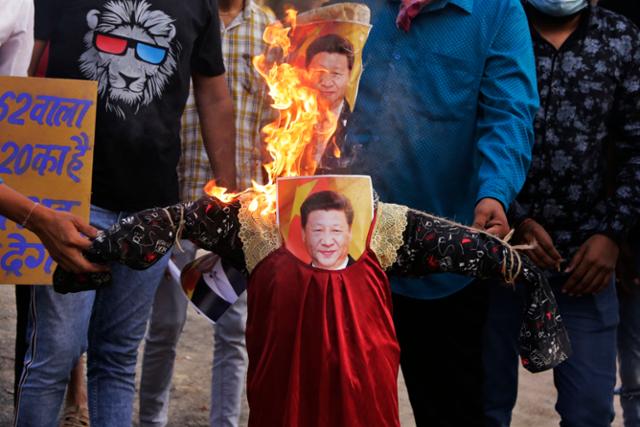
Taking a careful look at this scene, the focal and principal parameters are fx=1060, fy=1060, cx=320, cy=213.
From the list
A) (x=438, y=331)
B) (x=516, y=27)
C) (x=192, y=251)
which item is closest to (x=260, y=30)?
(x=192, y=251)

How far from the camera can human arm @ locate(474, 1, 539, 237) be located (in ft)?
12.0

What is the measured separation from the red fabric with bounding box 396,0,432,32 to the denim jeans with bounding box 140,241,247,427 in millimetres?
1574

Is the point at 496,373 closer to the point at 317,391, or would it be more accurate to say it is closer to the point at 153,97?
the point at 317,391

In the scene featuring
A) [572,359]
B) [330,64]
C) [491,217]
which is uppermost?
[330,64]

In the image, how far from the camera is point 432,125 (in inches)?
153

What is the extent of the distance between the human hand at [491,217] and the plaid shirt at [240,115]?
4.81 feet

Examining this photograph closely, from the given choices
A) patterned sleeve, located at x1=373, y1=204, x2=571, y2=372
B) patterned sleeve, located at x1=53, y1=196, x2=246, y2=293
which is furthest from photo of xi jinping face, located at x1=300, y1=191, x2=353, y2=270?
patterned sleeve, located at x1=53, y1=196, x2=246, y2=293

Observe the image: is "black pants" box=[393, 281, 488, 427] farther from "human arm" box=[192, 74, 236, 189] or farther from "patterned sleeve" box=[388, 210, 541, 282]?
"human arm" box=[192, 74, 236, 189]

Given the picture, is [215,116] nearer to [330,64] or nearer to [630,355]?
[330,64]

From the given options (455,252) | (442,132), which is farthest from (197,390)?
(455,252)

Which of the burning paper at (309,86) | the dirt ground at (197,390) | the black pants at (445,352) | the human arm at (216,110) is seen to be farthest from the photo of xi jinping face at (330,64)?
the dirt ground at (197,390)

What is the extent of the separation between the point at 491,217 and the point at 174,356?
6.46 ft

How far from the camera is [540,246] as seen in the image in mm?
4055

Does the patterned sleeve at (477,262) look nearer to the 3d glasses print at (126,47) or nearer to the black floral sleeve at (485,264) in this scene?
the black floral sleeve at (485,264)
